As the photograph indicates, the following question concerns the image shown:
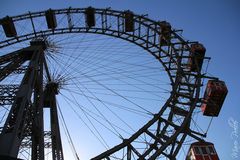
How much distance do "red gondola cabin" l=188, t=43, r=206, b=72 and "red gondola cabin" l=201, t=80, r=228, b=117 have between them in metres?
2.44

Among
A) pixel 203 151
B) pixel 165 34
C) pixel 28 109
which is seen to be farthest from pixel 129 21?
pixel 28 109

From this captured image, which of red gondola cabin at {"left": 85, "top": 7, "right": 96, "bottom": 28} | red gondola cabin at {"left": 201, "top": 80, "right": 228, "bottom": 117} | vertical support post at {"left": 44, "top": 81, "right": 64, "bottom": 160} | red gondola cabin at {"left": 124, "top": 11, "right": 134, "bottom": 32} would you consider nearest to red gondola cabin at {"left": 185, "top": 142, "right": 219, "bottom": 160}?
red gondola cabin at {"left": 201, "top": 80, "right": 228, "bottom": 117}

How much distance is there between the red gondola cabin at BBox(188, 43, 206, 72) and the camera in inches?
872

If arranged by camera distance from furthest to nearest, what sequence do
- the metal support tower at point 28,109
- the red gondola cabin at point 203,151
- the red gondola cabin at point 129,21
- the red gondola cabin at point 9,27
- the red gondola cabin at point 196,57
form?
the red gondola cabin at point 129,21 < the red gondola cabin at point 9,27 < the red gondola cabin at point 196,57 < the red gondola cabin at point 203,151 < the metal support tower at point 28,109

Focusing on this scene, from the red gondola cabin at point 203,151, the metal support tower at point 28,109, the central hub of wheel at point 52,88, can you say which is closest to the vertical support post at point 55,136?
the metal support tower at point 28,109

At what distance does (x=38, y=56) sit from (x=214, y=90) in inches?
444

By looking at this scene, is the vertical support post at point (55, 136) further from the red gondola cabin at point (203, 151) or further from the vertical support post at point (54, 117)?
the red gondola cabin at point (203, 151)

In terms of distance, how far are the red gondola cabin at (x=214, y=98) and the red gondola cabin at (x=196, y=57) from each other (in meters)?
2.44

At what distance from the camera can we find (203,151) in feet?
56.1

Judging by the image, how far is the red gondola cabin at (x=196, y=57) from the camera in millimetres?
22141

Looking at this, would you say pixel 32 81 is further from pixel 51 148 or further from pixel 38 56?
pixel 51 148

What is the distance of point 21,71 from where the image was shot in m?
17.1

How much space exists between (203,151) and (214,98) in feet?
13.4

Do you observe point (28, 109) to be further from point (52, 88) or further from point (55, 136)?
point (52, 88)
